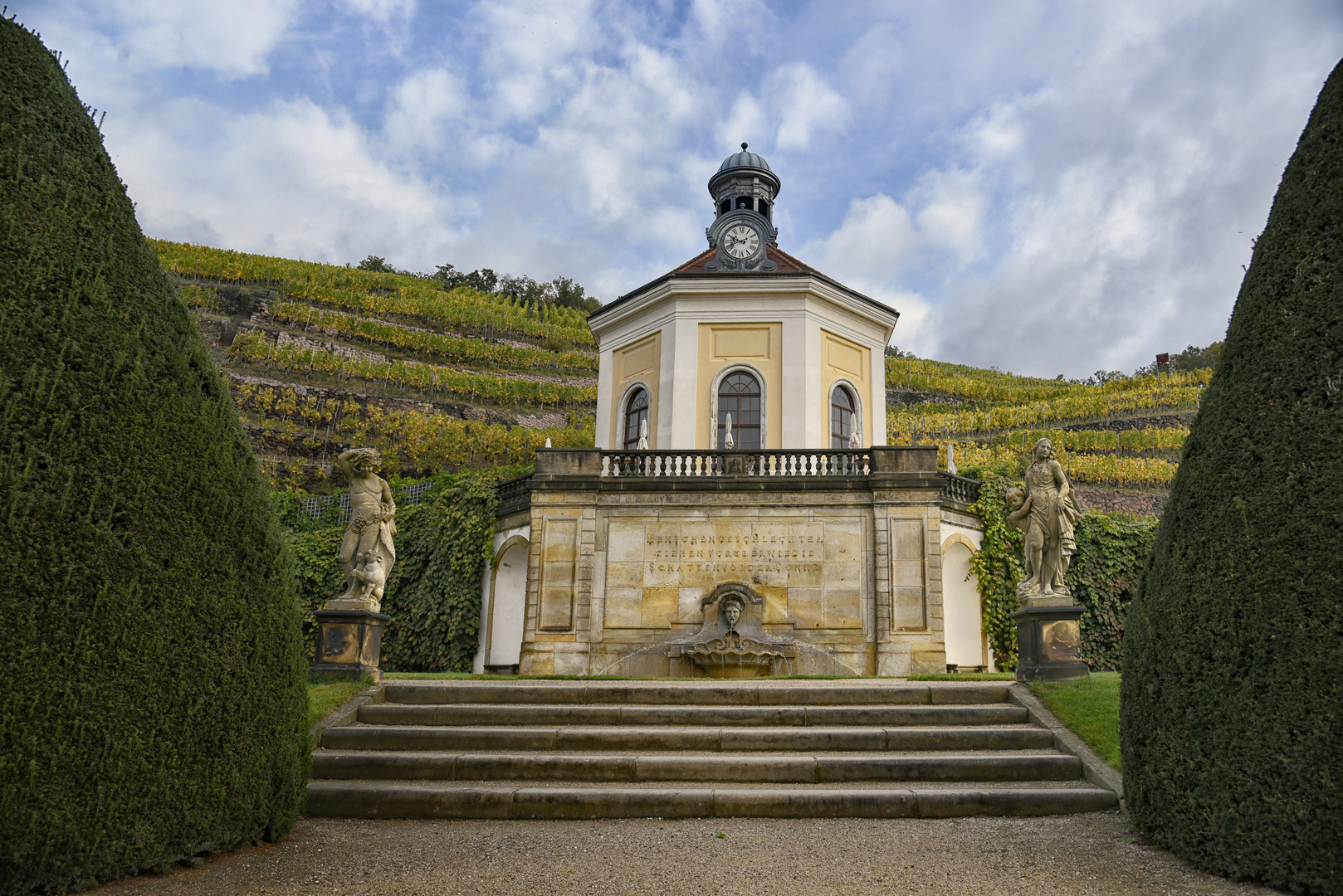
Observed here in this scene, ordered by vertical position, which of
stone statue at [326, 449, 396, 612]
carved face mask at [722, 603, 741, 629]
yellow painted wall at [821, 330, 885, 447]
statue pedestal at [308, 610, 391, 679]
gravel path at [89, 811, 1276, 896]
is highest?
yellow painted wall at [821, 330, 885, 447]

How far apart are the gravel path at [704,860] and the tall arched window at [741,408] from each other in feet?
50.4

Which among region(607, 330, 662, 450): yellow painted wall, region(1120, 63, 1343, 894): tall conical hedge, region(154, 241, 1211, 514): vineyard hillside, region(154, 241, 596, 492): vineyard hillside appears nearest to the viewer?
region(1120, 63, 1343, 894): tall conical hedge

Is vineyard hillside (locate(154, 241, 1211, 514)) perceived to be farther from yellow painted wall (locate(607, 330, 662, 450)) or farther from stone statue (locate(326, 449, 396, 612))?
stone statue (locate(326, 449, 396, 612))

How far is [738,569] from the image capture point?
17.3m

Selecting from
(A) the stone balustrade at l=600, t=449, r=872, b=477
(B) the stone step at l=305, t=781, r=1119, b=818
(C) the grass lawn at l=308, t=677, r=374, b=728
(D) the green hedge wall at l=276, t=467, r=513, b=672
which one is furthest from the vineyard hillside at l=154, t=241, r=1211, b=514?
(C) the grass lawn at l=308, t=677, r=374, b=728

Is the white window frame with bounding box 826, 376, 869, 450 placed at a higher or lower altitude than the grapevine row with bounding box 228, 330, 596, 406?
lower

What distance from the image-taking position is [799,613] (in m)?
17.1

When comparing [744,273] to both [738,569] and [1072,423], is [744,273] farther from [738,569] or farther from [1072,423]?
[1072,423]

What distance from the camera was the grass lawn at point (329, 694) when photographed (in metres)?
8.84

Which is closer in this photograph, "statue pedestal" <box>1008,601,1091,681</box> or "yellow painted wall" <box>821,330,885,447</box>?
"statue pedestal" <box>1008,601,1091,681</box>

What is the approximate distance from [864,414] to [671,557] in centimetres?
838

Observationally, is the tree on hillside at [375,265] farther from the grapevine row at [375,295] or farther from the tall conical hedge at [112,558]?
the tall conical hedge at [112,558]

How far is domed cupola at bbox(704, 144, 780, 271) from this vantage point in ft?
77.8

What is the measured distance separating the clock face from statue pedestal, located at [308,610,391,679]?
1590 centimetres
